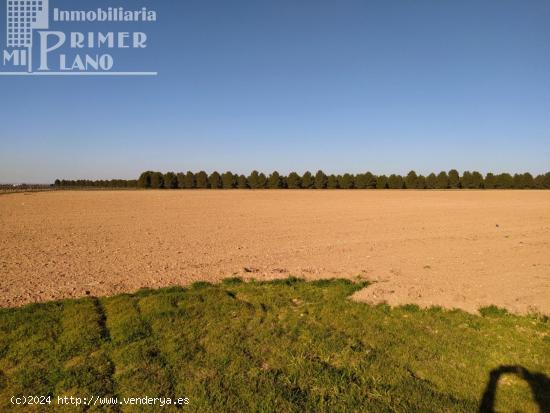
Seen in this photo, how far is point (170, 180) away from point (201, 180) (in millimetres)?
11042

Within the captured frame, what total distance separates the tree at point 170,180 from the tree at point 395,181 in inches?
2728

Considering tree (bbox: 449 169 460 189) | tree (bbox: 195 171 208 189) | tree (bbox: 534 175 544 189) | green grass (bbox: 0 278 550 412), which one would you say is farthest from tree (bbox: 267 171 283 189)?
green grass (bbox: 0 278 550 412)

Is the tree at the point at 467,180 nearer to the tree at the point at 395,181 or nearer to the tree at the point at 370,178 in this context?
the tree at the point at 395,181

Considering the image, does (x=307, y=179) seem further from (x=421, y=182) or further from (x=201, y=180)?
(x=201, y=180)

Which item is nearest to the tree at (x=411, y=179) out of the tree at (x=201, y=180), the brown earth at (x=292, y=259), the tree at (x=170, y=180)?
the tree at (x=201, y=180)

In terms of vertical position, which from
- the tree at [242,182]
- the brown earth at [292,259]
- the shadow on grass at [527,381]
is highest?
the tree at [242,182]

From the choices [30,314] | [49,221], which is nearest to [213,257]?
→ [30,314]

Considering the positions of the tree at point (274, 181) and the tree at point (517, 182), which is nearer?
the tree at point (517, 182)

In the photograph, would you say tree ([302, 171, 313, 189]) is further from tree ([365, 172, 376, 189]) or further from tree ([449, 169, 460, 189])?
tree ([449, 169, 460, 189])

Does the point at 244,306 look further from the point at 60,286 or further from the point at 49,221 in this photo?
the point at 49,221

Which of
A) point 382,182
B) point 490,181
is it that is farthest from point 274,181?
point 490,181

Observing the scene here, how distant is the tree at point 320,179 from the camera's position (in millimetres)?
121000

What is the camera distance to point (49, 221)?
1046 inches

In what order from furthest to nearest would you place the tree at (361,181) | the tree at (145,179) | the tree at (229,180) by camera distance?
the tree at (145,179) < the tree at (229,180) < the tree at (361,181)
